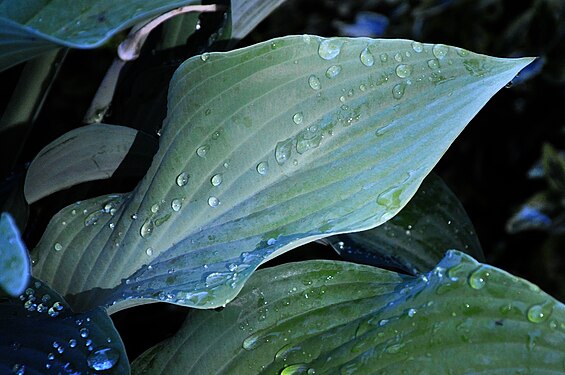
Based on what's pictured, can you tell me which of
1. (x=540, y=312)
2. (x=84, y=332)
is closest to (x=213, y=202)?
(x=84, y=332)

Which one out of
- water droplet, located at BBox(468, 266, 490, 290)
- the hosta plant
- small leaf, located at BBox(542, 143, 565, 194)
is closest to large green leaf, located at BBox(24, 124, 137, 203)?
the hosta plant

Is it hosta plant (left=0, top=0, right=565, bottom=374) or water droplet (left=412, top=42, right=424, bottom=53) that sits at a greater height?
water droplet (left=412, top=42, right=424, bottom=53)

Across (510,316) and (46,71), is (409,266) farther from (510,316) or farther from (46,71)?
(46,71)

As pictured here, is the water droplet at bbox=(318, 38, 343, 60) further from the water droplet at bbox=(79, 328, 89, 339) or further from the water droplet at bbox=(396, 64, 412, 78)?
the water droplet at bbox=(79, 328, 89, 339)

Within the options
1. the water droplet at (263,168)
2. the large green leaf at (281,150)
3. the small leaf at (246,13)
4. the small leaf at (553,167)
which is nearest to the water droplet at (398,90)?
the large green leaf at (281,150)

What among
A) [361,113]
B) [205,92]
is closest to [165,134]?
[205,92]

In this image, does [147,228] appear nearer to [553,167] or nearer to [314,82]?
[314,82]
